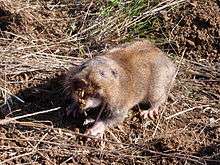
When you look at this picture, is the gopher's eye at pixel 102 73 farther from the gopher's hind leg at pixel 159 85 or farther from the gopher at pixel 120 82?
the gopher's hind leg at pixel 159 85

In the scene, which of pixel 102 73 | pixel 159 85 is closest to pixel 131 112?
pixel 159 85

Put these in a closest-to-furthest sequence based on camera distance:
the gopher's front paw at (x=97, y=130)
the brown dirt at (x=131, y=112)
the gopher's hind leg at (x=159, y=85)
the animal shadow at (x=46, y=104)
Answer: the brown dirt at (x=131, y=112) < the gopher's front paw at (x=97, y=130) < the animal shadow at (x=46, y=104) < the gopher's hind leg at (x=159, y=85)

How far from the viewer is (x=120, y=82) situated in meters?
6.11

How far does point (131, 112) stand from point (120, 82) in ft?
1.69

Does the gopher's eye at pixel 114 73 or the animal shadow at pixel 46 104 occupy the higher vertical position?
the gopher's eye at pixel 114 73

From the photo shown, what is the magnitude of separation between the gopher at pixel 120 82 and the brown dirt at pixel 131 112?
0.14m

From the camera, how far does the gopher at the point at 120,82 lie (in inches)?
226

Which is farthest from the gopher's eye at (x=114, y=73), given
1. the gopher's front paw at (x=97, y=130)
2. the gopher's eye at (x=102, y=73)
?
the gopher's front paw at (x=97, y=130)

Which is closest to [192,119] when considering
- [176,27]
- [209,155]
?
[209,155]

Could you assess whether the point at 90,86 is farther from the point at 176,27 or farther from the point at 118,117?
the point at 176,27

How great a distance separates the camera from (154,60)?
6.66 m

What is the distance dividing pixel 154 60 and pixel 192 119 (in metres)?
0.73

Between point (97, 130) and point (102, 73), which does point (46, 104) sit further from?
point (102, 73)

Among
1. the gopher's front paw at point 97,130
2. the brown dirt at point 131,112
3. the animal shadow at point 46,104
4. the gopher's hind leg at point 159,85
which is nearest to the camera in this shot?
the brown dirt at point 131,112
